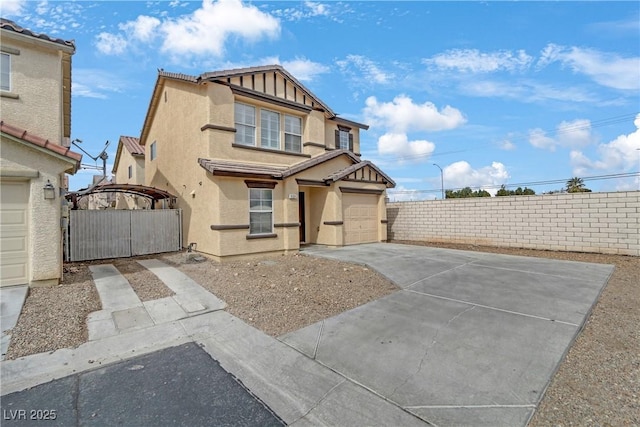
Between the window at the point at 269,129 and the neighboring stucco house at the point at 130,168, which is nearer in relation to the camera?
the window at the point at 269,129

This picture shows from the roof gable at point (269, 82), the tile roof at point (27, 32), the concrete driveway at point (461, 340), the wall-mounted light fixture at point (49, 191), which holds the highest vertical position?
the roof gable at point (269, 82)

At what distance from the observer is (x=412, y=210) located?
1720cm

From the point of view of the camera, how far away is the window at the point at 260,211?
1143cm

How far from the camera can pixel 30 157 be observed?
714cm

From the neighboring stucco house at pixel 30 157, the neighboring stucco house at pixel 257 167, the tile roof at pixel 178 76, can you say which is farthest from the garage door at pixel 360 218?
the neighboring stucco house at pixel 30 157

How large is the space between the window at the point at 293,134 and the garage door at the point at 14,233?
881 centimetres

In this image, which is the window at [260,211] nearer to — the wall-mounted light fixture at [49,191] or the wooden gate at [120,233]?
the wooden gate at [120,233]

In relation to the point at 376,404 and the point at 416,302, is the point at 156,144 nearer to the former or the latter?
the point at 416,302

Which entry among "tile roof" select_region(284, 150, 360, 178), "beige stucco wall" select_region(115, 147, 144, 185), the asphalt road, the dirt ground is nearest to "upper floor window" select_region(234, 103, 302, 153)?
"tile roof" select_region(284, 150, 360, 178)

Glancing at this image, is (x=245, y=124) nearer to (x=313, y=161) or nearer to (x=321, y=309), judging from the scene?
(x=313, y=161)

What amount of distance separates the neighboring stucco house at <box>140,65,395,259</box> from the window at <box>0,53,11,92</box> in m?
4.93

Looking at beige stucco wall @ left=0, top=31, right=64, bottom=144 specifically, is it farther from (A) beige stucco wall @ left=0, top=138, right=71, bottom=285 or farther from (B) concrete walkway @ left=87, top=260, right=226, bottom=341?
(B) concrete walkway @ left=87, top=260, right=226, bottom=341

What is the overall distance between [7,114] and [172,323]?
6.93 m

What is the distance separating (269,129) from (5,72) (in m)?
7.84
